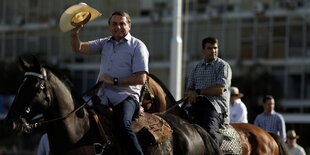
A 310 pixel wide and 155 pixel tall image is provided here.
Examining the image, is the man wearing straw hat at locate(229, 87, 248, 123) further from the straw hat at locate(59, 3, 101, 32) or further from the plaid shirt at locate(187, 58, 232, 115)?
the straw hat at locate(59, 3, 101, 32)

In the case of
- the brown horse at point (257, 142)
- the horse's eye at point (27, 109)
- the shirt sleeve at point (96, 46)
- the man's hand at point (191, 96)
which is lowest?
the brown horse at point (257, 142)

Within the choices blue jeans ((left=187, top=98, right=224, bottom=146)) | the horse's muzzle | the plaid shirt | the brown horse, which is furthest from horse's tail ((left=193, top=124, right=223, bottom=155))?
the horse's muzzle

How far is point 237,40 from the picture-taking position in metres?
53.6

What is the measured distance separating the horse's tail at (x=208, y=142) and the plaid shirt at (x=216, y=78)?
79 centimetres

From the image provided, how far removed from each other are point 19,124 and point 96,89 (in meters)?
1.44

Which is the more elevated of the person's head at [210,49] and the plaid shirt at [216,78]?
the person's head at [210,49]

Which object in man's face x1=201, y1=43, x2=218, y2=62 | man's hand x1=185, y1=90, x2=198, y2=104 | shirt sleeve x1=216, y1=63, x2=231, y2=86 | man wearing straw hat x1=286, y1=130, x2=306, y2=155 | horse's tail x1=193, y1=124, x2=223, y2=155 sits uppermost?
man's face x1=201, y1=43, x2=218, y2=62

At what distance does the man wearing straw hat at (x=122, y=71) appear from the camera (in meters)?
10.5

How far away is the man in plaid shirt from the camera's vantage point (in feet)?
41.6

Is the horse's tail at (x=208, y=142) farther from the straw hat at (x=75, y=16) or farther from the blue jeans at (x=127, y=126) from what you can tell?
the straw hat at (x=75, y=16)

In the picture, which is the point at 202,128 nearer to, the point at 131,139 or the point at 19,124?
the point at 131,139

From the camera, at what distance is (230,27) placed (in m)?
53.4

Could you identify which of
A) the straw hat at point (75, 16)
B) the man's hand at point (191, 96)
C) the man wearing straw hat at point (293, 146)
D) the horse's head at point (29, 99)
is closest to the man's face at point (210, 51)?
the man's hand at point (191, 96)

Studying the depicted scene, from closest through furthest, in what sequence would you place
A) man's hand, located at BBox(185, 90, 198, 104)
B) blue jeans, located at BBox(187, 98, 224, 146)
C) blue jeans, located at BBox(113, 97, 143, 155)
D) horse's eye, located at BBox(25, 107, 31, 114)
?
1. horse's eye, located at BBox(25, 107, 31, 114)
2. blue jeans, located at BBox(113, 97, 143, 155)
3. man's hand, located at BBox(185, 90, 198, 104)
4. blue jeans, located at BBox(187, 98, 224, 146)
